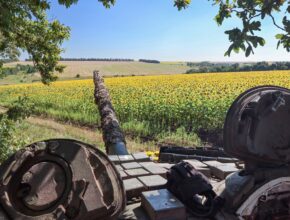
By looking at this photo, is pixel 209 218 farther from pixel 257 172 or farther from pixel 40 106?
pixel 40 106

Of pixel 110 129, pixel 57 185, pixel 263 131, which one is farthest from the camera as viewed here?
pixel 110 129

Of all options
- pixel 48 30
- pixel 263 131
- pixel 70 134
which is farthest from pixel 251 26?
pixel 70 134

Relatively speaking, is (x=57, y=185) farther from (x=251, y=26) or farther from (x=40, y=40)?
(x=40, y=40)

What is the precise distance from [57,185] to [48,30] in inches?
243

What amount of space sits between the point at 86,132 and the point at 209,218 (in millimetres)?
11973

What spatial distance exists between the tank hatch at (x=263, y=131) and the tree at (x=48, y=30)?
122 cm

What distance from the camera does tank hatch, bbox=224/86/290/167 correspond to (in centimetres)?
299

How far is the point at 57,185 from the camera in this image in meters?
2.45

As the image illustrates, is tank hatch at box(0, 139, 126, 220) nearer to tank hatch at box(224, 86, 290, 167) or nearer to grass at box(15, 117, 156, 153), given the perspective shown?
tank hatch at box(224, 86, 290, 167)

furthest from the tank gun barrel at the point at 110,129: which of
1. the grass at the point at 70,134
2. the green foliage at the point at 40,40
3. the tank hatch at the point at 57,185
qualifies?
the grass at the point at 70,134

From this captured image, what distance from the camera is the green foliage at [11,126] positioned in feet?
22.9

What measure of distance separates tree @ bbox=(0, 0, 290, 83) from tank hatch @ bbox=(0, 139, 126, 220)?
89.4 inches

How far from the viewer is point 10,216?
2.29 metres

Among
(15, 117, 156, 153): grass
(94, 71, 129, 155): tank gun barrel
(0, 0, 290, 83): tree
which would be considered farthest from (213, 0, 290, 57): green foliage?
(15, 117, 156, 153): grass
